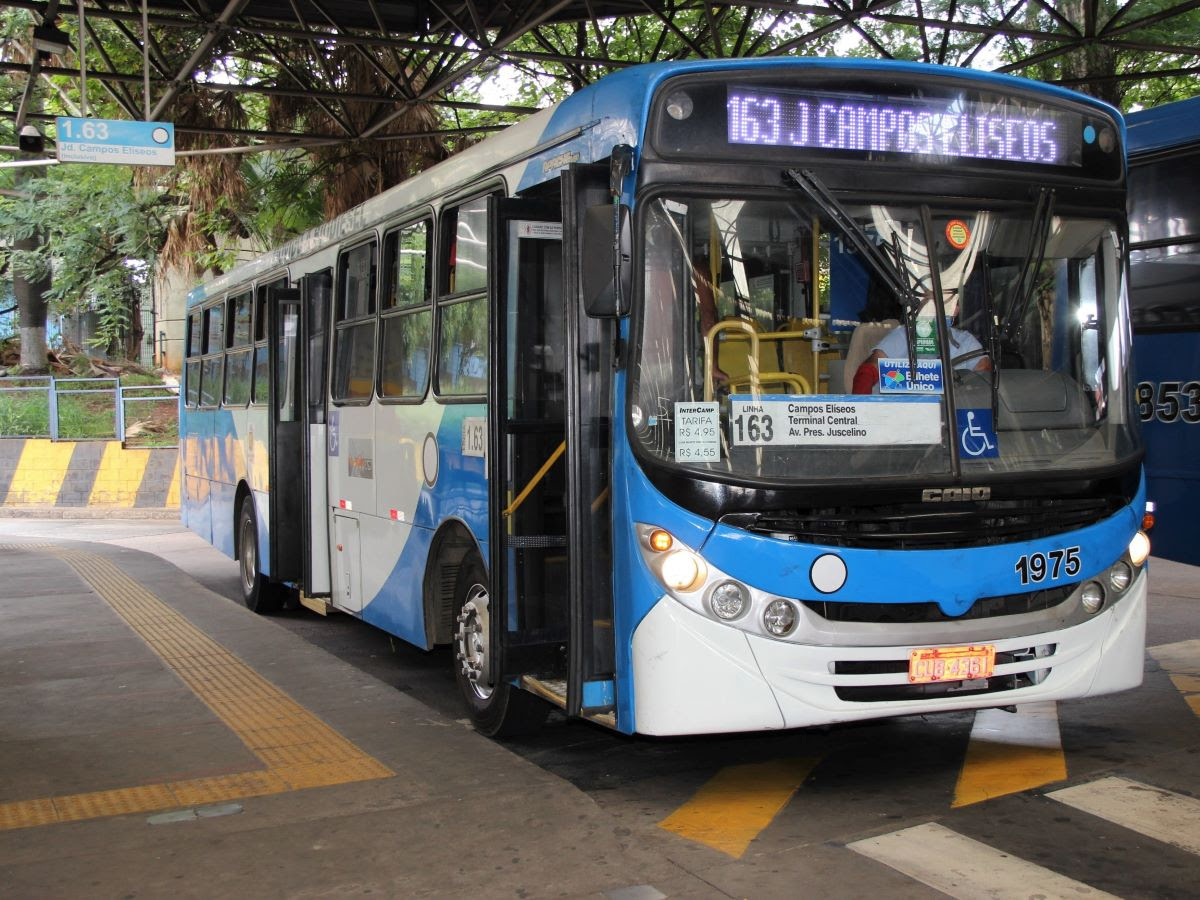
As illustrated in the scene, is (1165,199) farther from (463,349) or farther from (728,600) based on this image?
(728,600)

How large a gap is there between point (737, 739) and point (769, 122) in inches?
124

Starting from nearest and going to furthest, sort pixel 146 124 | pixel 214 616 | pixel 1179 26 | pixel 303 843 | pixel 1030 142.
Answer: pixel 303 843 < pixel 1030 142 < pixel 214 616 < pixel 146 124 < pixel 1179 26

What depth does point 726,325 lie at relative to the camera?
5230mm

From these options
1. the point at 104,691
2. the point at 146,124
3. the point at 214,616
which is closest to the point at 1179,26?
the point at 146,124

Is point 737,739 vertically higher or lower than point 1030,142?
lower

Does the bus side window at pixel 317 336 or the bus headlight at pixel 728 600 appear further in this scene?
the bus side window at pixel 317 336

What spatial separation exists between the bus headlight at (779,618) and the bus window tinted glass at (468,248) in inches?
92.3

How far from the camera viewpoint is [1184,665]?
A: 830 centimetres

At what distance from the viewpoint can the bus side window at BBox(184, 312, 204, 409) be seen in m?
13.8

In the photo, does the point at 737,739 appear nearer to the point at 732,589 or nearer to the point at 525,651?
the point at 525,651

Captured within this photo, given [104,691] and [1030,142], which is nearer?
[1030,142]

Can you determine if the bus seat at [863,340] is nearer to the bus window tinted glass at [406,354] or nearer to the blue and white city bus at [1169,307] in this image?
the bus window tinted glass at [406,354]

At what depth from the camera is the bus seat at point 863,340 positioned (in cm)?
533

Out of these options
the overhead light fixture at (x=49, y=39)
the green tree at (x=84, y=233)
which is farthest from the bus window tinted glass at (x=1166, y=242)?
the green tree at (x=84, y=233)
